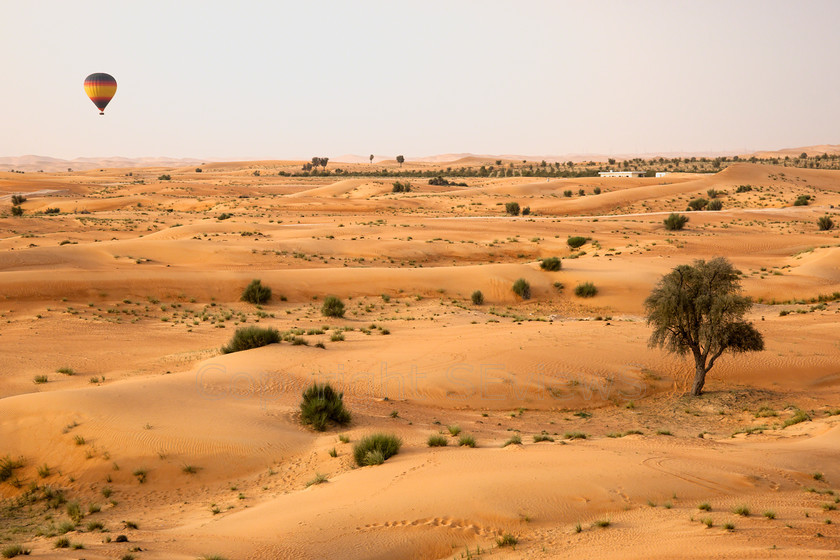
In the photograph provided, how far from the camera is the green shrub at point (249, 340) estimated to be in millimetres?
20578

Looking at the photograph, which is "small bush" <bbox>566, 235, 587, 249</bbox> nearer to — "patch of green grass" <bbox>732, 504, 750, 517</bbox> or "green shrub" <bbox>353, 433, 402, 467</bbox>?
"green shrub" <bbox>353, 433, 402, 467</bbox>

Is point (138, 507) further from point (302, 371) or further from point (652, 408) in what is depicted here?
point (652, 408)

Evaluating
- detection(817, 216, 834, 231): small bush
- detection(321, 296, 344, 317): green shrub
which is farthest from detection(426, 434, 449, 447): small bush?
detection(817, 216, 834, 231): small bush

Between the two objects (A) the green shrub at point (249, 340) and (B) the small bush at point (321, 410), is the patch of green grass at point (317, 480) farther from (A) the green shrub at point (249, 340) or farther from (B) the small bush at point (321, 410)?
(A) the green shrub at point (249, 340)

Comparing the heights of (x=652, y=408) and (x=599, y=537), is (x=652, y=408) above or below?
below

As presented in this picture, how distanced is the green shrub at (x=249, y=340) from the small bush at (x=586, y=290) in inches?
644

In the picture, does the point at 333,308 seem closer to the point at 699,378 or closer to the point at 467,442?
the point at 699,378

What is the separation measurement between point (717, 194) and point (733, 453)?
224 feet

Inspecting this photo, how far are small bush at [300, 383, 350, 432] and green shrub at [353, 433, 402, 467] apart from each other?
1962 millimetres

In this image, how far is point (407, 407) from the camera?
1677 cm

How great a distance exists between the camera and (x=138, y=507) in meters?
11.3

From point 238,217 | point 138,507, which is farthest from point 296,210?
point 138,507

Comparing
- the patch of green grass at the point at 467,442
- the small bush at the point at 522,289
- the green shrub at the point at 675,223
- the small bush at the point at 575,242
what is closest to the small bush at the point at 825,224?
the green shrub at the point at 675,223

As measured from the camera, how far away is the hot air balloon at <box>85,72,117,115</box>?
7200 centimetres
